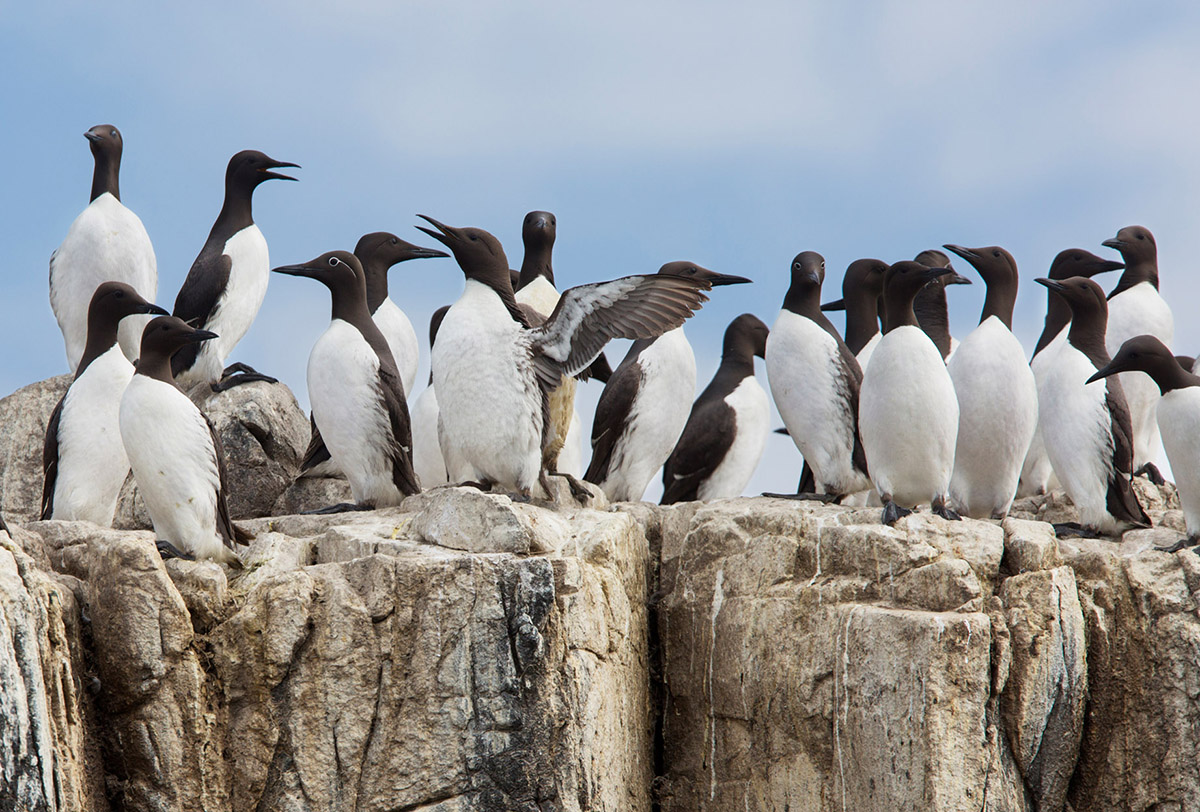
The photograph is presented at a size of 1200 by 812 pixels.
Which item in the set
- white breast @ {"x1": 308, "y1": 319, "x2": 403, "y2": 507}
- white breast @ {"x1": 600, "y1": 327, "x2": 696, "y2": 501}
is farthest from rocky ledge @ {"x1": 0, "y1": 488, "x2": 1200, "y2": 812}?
white breast @ {"x1": 600, "y1": 327, "x2": 696, "y2": 501}

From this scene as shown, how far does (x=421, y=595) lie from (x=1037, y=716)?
3095 millimetres

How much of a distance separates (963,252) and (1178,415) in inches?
87.3

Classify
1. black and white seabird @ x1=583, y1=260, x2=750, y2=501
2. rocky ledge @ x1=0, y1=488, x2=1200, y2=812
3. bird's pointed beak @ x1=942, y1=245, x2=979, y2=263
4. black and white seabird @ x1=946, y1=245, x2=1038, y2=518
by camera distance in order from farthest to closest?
black and white seabird @ x1=583, y1=260, x2=750, y2=501, bird's pointed beak @ x1=942, y1=245, x2=979, y2=263, black and white seabird @ x1=946, y1=245, x2=1038, y2=518, rocky ledge @ x1=0, y1=488, x2=1200, y2=812

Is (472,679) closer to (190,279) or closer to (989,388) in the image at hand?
(989,388)

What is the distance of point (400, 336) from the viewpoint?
11.6 metres

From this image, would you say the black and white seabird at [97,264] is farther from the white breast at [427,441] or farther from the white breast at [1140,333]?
the white breast at [1140,333]

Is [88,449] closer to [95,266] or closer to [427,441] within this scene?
[427,441]

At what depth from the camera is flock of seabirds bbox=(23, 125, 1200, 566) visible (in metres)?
8.09

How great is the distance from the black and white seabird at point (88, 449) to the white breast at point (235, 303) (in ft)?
7.74

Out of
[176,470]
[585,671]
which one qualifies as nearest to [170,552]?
[176,470]

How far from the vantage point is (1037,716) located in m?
7.05

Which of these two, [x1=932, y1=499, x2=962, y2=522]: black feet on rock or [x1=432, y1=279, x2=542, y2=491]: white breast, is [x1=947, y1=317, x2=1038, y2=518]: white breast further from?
[x1=432, y1=279, x2=542, y2=491]: white breast

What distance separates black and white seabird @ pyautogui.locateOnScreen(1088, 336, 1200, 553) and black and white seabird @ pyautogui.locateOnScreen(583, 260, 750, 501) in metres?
3.10

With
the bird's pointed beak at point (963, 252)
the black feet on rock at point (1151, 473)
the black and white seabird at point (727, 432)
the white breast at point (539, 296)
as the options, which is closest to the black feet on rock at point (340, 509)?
the white breast at point (539, 296)
